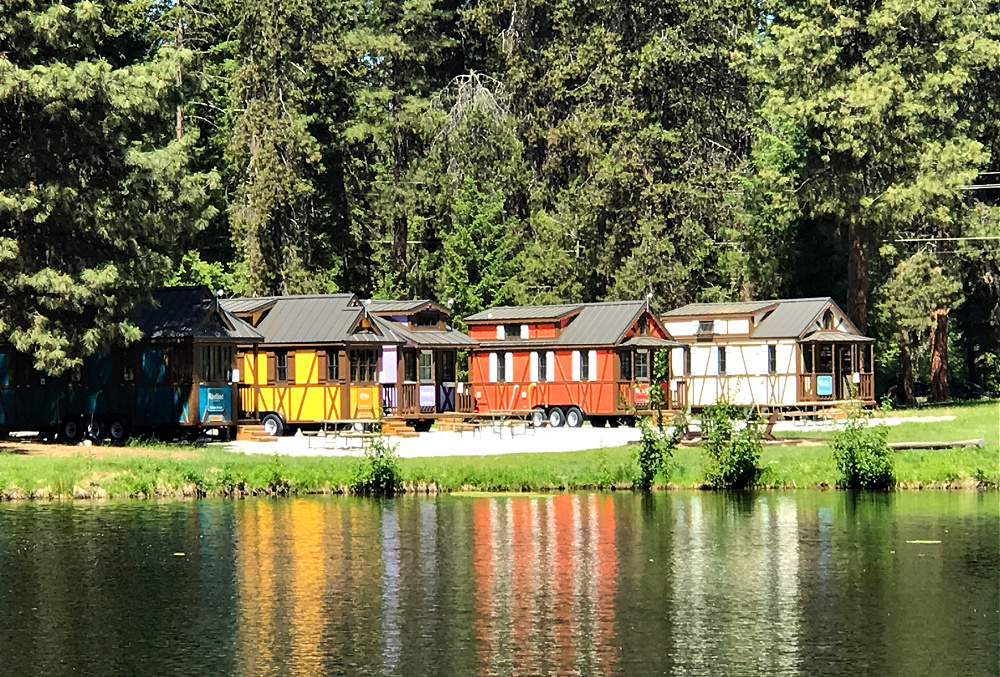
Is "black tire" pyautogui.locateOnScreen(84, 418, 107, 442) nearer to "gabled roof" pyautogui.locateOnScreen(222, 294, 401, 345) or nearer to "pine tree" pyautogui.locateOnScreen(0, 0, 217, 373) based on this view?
"pine tree" pyautogui.locateOnScreen(0, 0, 217, 373)

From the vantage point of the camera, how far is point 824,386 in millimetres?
66688

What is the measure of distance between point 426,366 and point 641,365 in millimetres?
7890

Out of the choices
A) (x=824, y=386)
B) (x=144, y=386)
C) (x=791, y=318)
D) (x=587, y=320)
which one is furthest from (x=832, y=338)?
(x=144, y=386)

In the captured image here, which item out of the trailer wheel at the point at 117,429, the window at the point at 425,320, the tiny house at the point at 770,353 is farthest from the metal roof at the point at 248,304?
the tiny house at the point at 770,353

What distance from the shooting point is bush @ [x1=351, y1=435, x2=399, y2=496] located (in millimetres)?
39344

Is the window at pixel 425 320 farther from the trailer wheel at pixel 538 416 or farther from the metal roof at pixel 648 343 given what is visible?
the metal roof at pixel 648 343

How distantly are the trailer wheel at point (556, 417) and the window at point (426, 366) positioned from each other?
15.8 ft

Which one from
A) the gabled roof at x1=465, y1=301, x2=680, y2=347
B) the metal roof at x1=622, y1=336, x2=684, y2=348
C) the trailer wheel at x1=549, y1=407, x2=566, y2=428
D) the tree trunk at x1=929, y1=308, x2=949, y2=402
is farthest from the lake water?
the tree trunk at x1=929, y1=308, x2=949, y2=402

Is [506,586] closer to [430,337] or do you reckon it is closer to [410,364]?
[410,364]

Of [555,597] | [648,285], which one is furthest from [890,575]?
[648,285]

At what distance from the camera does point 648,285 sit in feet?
245

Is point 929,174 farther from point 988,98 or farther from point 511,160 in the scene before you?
point 511,160

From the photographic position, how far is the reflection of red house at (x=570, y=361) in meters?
63.5

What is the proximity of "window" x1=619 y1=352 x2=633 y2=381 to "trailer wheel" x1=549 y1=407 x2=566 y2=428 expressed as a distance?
280 centimetres
